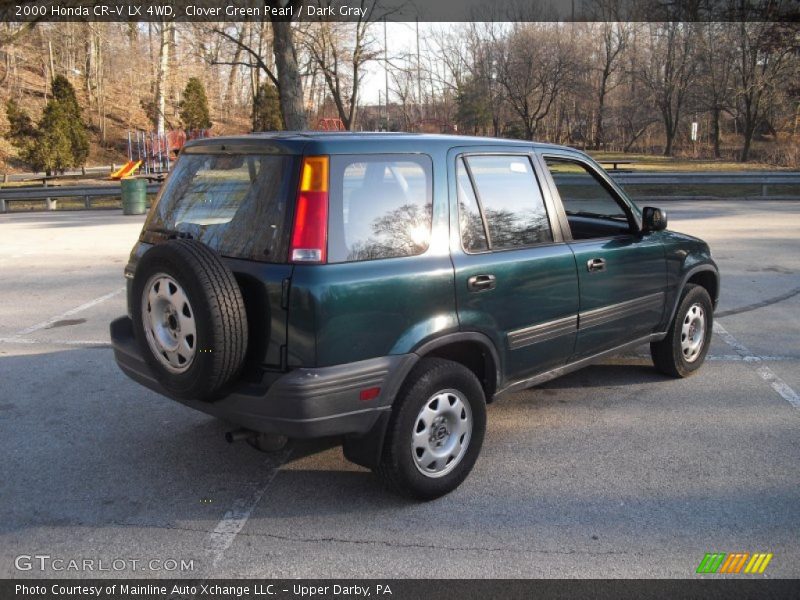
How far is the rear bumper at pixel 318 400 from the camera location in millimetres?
3250

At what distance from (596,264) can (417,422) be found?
1776mm

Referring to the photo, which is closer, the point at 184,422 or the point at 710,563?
the point at 710,563

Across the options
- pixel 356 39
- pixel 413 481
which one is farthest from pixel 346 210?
pixel 356 39

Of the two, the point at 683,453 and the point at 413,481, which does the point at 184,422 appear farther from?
the point at 683,453

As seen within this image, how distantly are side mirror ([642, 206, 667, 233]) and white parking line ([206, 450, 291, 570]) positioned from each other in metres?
3.03

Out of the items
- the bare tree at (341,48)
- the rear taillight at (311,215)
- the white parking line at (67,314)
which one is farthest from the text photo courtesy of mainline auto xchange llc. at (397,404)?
the bare tree at (341,48)

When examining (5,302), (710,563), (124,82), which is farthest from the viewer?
(124,82)

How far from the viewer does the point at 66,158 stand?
109 feet

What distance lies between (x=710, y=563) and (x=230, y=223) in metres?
2.74

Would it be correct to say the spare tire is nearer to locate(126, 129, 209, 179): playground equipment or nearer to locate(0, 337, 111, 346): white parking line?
locate(0, 337, 111, 346): white parking line

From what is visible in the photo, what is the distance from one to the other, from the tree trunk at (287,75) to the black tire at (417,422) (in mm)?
16894

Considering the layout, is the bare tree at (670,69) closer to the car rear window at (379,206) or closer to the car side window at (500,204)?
the car side window at (500,204)

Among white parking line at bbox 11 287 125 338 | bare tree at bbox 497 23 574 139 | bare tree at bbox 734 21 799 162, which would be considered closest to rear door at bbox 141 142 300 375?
white parking line at bbox 11 287 125 338

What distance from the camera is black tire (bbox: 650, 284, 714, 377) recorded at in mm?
5527
